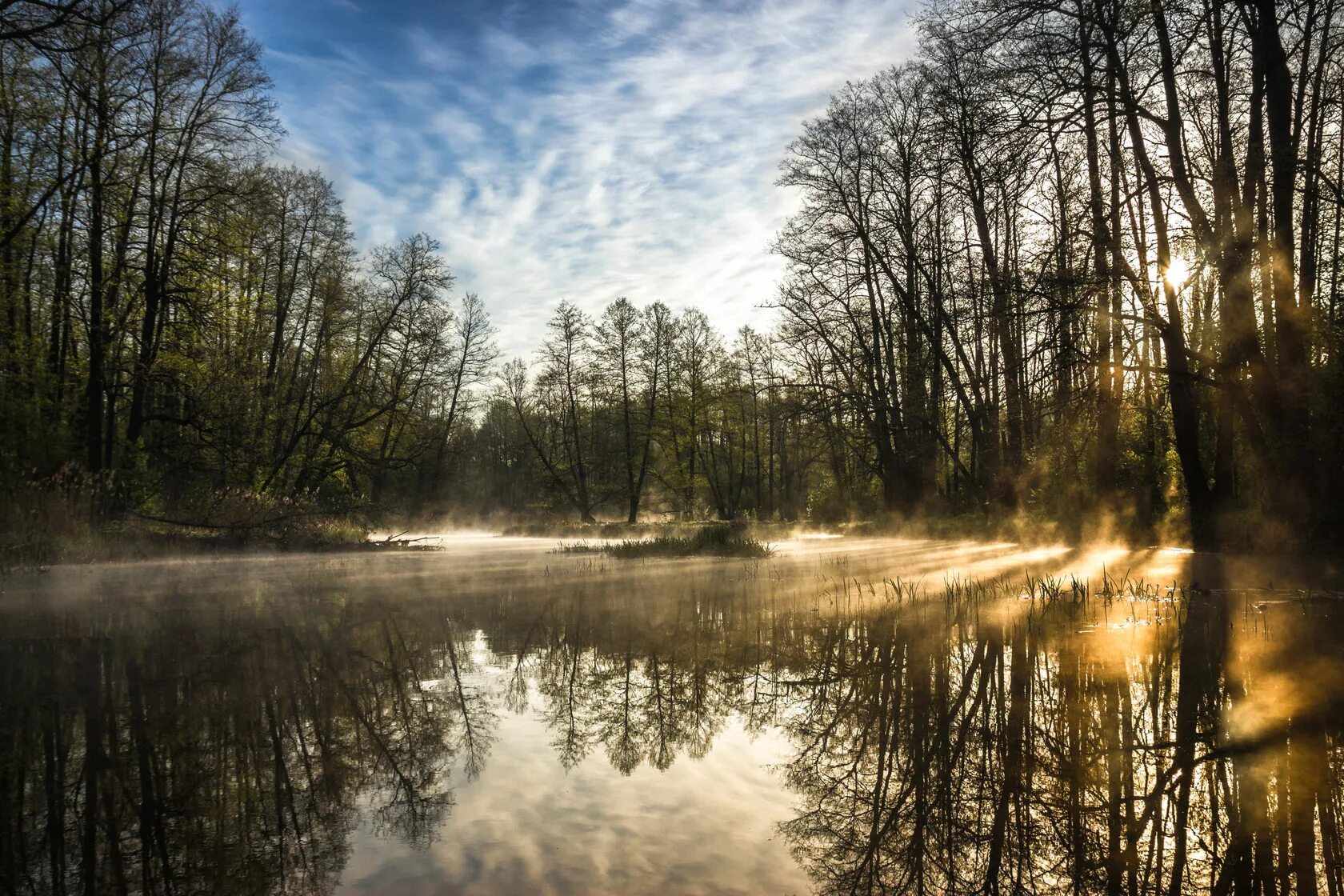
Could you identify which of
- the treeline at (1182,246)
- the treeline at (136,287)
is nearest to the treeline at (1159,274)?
the treeline at (1182,246)

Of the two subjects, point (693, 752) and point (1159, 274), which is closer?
point (693, 752)

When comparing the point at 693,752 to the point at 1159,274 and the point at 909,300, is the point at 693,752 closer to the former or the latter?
the point at 1159,274

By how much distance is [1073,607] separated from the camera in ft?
25.3

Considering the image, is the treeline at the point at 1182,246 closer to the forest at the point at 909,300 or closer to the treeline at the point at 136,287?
the forest at the point at 909,300

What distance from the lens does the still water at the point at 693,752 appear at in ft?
8.72

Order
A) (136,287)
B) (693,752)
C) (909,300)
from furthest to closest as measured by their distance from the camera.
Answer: (909,300)
(136,287)
(693,752)

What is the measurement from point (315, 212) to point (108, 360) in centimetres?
1104

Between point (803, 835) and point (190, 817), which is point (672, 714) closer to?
point (803, 835)

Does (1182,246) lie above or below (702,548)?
above

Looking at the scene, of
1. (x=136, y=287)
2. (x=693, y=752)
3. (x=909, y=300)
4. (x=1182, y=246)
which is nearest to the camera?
(x=693, y=752)

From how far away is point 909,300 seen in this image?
74.6ft

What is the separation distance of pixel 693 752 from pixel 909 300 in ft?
68.0

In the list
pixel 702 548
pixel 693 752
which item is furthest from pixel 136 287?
pixel 693 752

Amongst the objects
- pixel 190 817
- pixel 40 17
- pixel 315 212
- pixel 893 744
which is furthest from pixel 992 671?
pixel 315 212
